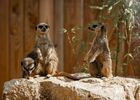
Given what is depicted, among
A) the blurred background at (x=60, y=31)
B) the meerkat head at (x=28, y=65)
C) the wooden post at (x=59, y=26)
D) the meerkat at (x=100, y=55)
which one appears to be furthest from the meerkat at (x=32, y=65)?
the wooden post at (x=59, y=26)

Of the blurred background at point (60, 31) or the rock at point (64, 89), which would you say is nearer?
the rock at point (64, 89)

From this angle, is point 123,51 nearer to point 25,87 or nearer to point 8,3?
point 8,3

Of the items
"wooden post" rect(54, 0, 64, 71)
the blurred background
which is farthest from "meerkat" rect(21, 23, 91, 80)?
"wooden post" rect(54, 0, 64, 71)

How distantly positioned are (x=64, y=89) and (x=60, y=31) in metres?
1.47

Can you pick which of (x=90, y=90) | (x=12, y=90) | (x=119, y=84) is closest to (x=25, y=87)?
(x=12, y=90)

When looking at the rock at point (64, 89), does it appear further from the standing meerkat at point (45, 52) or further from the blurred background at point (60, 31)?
the blurred background at point (60, 31)

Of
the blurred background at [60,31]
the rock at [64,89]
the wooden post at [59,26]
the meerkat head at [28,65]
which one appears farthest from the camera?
the wooden post at [59,26]

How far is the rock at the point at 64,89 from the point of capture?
255cm

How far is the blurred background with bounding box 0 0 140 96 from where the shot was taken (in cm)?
390

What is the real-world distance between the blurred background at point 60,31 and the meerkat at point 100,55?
887mm

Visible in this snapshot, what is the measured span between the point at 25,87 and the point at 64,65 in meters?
1.44

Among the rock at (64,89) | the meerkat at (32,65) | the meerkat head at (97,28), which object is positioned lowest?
the rock at (64,89)

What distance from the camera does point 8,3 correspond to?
4027mm

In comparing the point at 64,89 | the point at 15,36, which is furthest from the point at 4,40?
the point at 64,89
